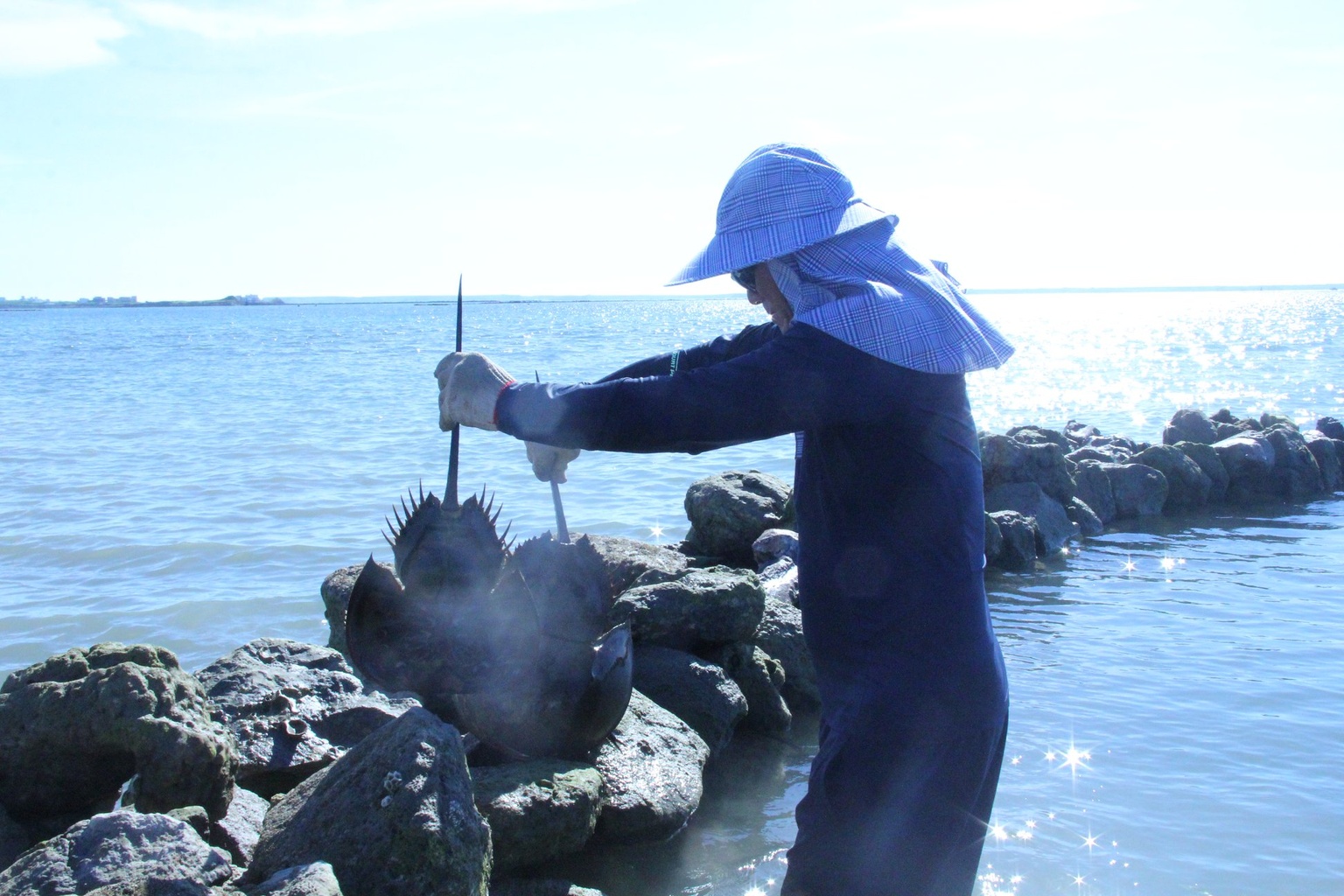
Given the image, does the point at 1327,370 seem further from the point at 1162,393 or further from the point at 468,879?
the point at 468,879

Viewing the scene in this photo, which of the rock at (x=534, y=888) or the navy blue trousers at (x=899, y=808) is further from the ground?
the navy blue trousers at (x=899, y=808)

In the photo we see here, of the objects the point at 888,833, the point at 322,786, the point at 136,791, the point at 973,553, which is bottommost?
the point at 136,791

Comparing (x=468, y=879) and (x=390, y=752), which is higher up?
(x=390, y=752)

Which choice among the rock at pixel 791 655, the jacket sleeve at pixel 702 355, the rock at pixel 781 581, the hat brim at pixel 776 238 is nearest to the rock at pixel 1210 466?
the rock at pixel 781 581

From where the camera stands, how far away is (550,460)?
8.77 feet

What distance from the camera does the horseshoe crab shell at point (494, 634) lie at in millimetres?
2990

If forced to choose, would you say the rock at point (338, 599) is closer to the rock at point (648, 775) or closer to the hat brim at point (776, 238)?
the rock at point (648, 775)

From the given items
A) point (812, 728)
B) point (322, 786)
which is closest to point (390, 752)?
point (322, 786)

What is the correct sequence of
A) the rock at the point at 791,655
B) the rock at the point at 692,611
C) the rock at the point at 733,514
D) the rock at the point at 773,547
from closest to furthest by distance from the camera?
the rock at the point at 692,611, the rock at the point at 791,655, the rock at the point at 773,547, the rock at the point at 733,514

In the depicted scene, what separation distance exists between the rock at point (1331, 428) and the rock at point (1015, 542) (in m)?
8.31

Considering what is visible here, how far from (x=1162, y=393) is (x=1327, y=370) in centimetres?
881

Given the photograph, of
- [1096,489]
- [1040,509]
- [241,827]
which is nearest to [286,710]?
[241,827]

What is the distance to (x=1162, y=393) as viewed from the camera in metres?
26.5

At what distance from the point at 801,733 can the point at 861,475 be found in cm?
361
